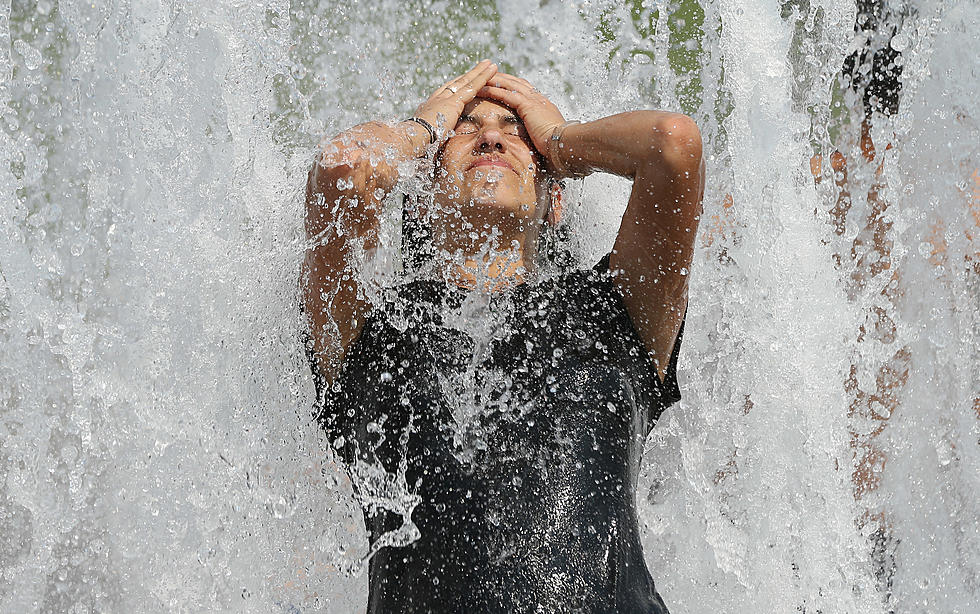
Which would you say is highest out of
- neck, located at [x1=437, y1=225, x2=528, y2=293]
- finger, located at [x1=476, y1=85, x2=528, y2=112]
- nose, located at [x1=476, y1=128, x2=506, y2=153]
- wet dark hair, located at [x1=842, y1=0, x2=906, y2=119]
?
wet dark hair, located at [x1=842, y1=0, x2=906, y2=119]

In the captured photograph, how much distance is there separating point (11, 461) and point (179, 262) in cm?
54

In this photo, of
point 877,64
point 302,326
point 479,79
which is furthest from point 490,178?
point 877,64

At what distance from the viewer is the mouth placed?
1910mm

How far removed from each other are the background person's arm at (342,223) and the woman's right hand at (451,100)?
19cm

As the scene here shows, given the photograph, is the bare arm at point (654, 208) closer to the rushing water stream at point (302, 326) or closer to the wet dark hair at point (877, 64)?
the rushing water stream at point (302, 326)

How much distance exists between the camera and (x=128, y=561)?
1902 millimetres

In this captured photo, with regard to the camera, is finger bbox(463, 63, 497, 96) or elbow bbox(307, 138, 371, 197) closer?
elbow bbox(307, 138, 371, 197)

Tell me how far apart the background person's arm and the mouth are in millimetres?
159

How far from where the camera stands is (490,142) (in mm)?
1949

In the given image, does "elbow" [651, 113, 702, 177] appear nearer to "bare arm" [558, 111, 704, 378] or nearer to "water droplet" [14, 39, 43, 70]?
"bare arm" [558, 111, 704, 378]

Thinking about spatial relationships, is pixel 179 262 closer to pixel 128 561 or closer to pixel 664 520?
pixel 128 561

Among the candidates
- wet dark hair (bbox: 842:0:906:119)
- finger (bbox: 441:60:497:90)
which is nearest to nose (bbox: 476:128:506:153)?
finger (bbox: 441:60:497:90)

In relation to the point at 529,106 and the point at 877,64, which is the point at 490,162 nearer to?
the point at 529,106

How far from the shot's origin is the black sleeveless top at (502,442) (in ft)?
4.98
